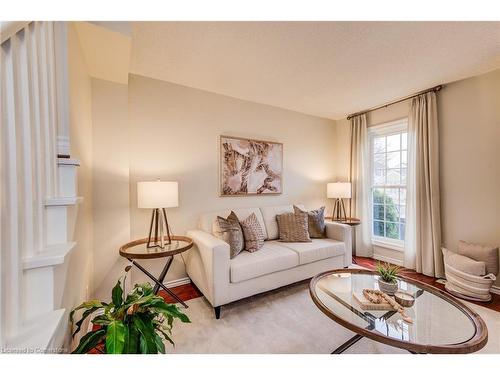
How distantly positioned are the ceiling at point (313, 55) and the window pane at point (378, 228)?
6.38 ft

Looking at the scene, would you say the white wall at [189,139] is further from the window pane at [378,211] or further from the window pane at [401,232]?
the window pane at [401,232]

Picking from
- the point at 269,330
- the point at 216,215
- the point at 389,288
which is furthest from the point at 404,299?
the point at 216,215

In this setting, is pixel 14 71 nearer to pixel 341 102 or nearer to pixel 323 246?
pixel 323 246

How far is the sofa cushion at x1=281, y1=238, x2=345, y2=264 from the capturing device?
7.68 ft

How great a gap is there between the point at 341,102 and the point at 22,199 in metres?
3.49

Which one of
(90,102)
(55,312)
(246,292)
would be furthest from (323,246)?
(90,102)

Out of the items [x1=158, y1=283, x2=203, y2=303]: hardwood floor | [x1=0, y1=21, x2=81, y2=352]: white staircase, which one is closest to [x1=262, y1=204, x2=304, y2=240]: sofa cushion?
[x1=158, y1=283, x2=203, y2=303]: hardwood floor

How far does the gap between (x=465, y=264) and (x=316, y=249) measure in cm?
151

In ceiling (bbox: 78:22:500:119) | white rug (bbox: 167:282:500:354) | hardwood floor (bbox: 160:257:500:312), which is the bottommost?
hardwood floor (bbox: 160:257:500:312)

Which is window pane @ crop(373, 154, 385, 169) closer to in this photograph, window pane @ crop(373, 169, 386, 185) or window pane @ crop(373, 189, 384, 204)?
window pane @ crop(373, 169, 386, 185)

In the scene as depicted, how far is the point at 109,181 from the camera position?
2.06 m

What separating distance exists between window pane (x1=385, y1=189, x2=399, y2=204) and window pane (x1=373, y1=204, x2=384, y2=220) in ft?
0.46

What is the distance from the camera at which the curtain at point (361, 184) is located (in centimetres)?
342

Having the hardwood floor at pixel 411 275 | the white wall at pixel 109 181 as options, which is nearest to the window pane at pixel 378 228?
the hardwood floor at pixel 411 275
